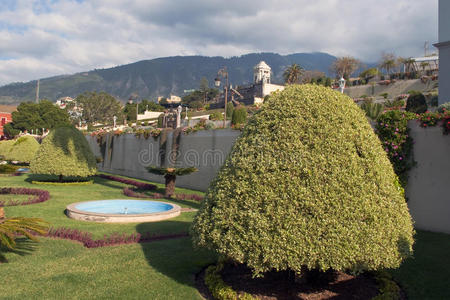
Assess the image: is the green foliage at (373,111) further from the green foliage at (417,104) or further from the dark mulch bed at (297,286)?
the dark mulch bed at (297,286)

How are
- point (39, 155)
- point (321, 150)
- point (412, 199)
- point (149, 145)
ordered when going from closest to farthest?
point (321, 150)
point (412, 199)
point (39, 155)
point (149, 145)

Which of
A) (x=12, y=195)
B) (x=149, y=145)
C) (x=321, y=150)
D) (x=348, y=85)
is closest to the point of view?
(x=321, y=150)

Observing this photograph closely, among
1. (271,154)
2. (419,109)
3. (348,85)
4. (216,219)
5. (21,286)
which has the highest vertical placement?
(348,85)

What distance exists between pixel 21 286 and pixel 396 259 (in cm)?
490

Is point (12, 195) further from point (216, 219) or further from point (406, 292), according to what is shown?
point (406, 292)

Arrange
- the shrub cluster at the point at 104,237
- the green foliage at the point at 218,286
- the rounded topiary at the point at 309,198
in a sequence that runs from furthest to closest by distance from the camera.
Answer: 1. the shrub cluster at the point at 104,237
2. the green foliage at the point at 218,286
3. the rounded topiary at the point at 309,198

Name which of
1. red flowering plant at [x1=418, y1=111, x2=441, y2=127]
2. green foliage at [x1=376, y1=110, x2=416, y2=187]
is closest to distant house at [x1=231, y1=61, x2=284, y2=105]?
green foliage at [x1=376, y1=110, x2=416, y2=187]

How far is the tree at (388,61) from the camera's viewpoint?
57.2 metres

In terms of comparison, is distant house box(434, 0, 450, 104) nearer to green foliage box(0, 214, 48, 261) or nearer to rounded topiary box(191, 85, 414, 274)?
rounded topiary box(191, 85, 414, 274)

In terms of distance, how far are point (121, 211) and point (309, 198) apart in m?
9.18

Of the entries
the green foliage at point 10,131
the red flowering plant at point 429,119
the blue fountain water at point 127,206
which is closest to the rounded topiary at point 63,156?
the blue fountain water at point 127,206

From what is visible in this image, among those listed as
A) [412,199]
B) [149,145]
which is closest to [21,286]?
[412,199]

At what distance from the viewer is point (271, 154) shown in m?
3.96

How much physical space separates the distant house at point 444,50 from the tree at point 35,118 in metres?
58.8
